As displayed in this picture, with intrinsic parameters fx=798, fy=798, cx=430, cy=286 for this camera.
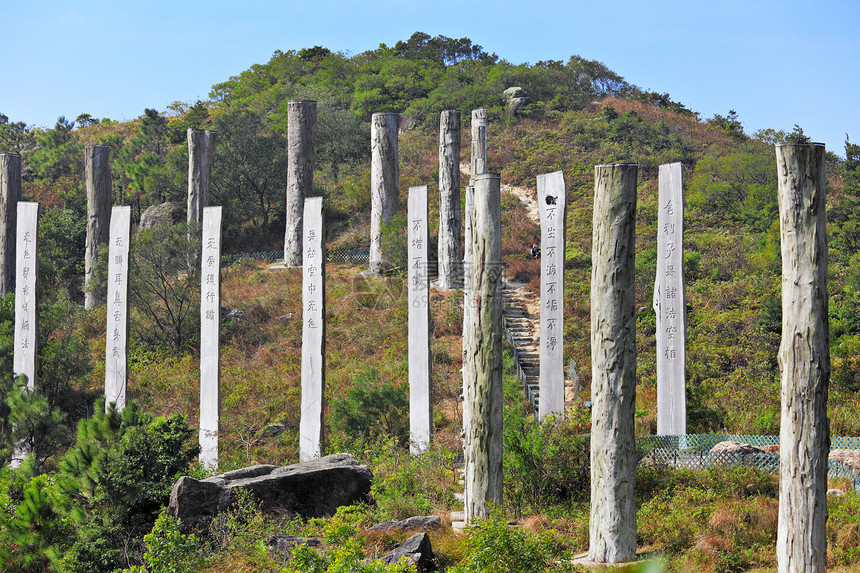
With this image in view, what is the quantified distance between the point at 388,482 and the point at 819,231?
548 centimetres

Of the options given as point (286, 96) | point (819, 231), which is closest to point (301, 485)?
point (819, 231)

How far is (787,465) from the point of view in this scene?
261 inches

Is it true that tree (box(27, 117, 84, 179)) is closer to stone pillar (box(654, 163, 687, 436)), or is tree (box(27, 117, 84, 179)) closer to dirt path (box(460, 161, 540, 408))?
dirt path (box(460, 161, 540, 408))

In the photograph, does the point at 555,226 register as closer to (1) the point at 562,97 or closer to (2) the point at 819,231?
(2) the point at 819,231

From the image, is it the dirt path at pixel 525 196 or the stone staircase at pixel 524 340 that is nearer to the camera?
the stone staircase at pixel 524 340

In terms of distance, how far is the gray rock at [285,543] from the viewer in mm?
7165

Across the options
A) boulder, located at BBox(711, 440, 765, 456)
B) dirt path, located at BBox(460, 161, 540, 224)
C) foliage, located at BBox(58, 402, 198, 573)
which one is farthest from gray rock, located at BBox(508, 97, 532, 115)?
foliage, located at BBox(58, 402, 198, 573)

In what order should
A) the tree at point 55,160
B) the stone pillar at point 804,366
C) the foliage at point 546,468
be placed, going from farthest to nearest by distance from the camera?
the tree at point 55,160 < the foliage at point 546,468 < the stone pillar at point 804,366

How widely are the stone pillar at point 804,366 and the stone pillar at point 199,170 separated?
18.1 meters

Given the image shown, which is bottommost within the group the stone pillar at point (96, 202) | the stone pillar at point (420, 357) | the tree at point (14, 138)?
the stone pillar at point (420, 357)

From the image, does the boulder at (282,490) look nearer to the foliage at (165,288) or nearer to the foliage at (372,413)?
the foliage at (372,413)

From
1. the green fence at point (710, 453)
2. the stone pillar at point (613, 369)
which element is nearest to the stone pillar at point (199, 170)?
the green fence at point (710, 453)

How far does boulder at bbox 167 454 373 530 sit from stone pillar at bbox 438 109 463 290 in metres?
10.3

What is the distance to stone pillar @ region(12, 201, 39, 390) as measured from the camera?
45.1 ft
